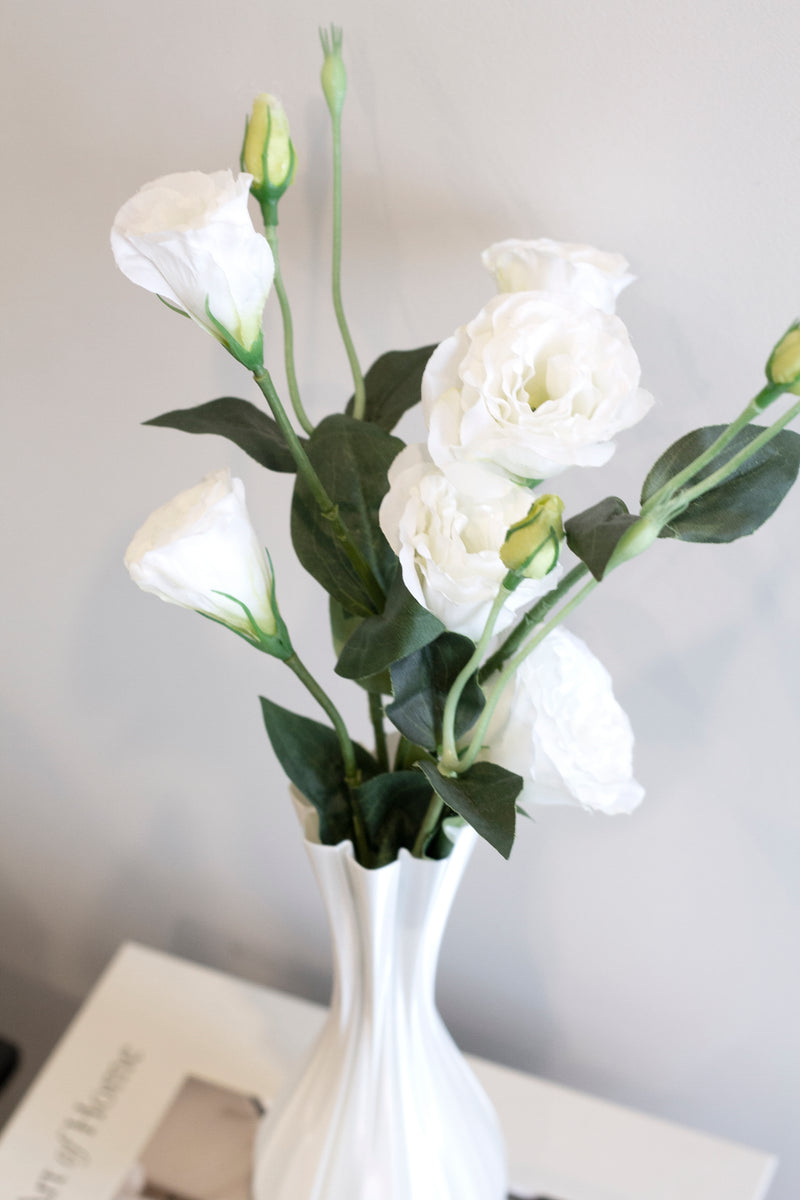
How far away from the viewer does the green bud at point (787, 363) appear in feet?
1.17

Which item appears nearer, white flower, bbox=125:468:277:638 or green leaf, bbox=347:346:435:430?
white flower, bbox=125:468:277:638

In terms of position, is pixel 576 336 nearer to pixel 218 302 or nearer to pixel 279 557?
pixel 218 302

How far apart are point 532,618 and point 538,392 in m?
0.12

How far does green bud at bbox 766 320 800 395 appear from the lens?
14.0 inches

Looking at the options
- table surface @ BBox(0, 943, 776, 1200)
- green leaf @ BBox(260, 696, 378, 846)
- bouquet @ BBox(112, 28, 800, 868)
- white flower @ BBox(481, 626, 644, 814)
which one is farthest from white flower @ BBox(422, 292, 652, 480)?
table surface @ BBox(0, 943, 776, 1200)

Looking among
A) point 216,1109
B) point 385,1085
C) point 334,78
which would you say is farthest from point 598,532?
point 216,1109

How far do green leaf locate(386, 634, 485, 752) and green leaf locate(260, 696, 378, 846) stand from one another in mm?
104

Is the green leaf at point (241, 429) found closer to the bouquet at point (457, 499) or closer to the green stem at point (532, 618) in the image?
the bouquet at point (457, 499)

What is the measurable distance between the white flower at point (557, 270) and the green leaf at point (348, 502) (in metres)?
0.09

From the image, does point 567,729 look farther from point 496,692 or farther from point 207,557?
point 207,557

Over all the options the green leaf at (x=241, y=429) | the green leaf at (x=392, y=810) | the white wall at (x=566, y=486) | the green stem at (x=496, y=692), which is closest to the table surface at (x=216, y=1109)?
the white wall at (x=566, y=486)

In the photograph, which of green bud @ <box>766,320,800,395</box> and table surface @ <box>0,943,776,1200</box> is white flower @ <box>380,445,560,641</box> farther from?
table surface @ <box>0,943,776,1200</box>

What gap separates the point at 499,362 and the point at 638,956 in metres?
0.59

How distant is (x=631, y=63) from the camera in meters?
0.50
